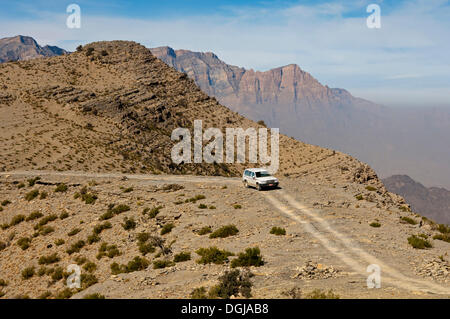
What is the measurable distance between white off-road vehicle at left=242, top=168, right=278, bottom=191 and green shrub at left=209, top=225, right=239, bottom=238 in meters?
11.5

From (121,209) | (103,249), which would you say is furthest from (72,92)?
(103,249)

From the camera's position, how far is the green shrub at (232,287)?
14.1 metres

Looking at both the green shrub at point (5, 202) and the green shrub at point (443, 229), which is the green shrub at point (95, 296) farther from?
the green shrub at point (5, 202)

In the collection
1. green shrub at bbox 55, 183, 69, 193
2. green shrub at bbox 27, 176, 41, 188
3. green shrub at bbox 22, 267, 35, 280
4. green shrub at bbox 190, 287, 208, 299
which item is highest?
green shrub at bbox 27, 176, 41, 188

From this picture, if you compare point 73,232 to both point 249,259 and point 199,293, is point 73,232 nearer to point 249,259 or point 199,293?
point 249,259

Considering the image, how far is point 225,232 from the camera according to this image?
23062 mm

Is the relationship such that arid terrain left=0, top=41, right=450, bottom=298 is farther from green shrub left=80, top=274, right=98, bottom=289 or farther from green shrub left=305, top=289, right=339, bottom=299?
green shrub left=305, top=289, right=339, bottom=299

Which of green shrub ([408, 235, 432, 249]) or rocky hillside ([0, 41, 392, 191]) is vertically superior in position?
rocky hillside ([0, 41, 392, 191])

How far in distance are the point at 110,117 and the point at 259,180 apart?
2327 inches

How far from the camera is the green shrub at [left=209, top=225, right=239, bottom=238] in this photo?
22.9 metres

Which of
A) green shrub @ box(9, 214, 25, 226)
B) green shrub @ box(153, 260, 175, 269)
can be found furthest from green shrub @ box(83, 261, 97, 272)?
green shrub @ box(9, 214, 25, 226)
